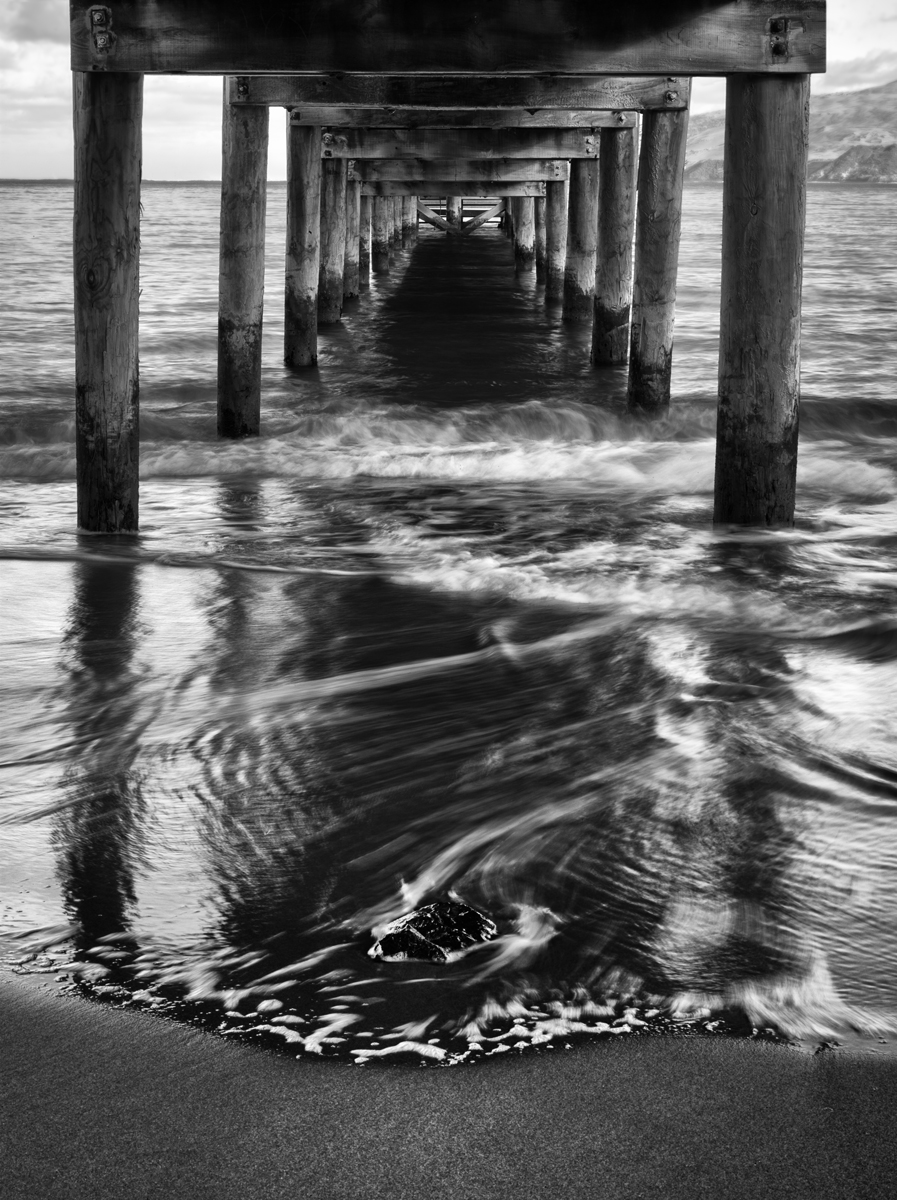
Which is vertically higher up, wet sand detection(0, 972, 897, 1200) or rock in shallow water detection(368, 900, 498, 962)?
rock in shallow water detection(368, 900, 498, 962)

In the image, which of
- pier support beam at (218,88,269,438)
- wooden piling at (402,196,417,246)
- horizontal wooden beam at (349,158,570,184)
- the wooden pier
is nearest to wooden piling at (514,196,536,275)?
wooden piling at (402,196,417,246)

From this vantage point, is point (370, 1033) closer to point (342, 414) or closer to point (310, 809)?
point (310, 809)

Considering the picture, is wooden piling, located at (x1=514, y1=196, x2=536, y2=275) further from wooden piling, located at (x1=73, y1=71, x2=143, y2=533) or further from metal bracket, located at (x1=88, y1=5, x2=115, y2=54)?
metal bracket, located at (x1=88, y1=5, x2=115, y2=54)

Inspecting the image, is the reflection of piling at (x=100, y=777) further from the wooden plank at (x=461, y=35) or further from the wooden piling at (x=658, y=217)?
the wooden piling at (x=658, y=217)

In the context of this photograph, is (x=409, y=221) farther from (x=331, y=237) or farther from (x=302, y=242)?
(x=302, y=242)

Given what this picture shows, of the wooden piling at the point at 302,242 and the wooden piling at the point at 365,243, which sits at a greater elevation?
the wooden piling at the point at 365,243

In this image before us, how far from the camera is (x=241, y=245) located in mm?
6738

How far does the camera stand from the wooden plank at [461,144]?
1074cm

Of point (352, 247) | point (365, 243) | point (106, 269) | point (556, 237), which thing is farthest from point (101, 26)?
point (365, 243)

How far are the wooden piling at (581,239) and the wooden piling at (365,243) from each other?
5642 mm

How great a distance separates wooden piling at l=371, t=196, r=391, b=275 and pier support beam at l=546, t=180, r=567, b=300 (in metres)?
5.33

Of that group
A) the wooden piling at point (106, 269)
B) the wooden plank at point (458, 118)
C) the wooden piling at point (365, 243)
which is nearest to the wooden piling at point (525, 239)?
the wooden piling at point (365, 243)

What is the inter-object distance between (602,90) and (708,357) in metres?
5.44

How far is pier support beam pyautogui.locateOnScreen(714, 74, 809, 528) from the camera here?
4.27 metres
